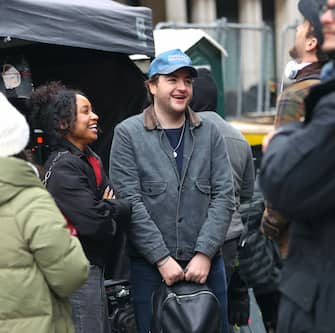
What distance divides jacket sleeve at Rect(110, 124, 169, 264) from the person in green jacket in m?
1.02

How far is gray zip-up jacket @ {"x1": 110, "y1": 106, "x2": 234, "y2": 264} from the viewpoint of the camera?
4.79 m

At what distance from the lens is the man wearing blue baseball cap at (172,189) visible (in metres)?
4.78

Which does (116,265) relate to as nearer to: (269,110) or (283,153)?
(283,153)

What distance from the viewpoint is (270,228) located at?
141 inches

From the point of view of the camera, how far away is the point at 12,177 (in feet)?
11.8

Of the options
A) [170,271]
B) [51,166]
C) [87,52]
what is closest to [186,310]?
[170,271]

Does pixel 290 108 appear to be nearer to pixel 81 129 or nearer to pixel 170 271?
pixel 170 271

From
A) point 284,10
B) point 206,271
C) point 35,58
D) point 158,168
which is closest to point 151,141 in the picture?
point 158,168

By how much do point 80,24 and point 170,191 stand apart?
1.82m

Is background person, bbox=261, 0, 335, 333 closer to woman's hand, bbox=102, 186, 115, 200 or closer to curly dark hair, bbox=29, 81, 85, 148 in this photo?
woman's hand, bbox=102, 186, 115, 200

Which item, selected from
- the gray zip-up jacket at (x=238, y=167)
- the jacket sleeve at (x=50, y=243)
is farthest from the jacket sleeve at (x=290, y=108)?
the gray zip-up jacket at (x=238, y=167)

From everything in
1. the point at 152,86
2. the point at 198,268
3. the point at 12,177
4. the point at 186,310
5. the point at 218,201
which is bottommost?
the point at 186,310

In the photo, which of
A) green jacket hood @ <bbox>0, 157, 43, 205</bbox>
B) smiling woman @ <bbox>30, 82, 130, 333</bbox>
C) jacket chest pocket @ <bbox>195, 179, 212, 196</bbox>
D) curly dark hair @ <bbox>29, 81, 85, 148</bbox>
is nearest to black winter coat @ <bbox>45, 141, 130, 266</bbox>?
smiling woman @ <bbox>30, 82, 130, 333</bbox>

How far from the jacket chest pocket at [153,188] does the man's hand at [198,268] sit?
415 millimetres
